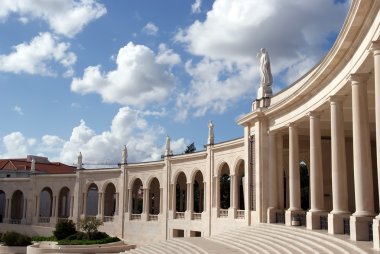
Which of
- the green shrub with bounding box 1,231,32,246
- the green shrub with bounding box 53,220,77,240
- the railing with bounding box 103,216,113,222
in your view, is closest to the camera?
the green shrub with bounding box 1,231,32,246

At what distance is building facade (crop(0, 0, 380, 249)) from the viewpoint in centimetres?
2381

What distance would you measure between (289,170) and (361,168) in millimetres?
13630

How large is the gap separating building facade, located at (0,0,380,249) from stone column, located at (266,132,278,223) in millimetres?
82

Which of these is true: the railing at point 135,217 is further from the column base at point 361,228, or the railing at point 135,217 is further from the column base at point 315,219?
the column base at point 361,228

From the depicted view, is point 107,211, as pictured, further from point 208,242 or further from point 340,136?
point 340,136

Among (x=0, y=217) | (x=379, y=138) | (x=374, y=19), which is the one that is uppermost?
(x=374, y=19)

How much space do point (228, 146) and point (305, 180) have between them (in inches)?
1494

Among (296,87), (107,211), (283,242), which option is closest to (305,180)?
(107,211)

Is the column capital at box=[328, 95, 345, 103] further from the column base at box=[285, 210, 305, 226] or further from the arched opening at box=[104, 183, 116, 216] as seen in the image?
the arched opening at box=[104, 183, 116, 216]

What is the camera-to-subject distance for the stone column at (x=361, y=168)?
77.0ft

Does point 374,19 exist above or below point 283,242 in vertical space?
above

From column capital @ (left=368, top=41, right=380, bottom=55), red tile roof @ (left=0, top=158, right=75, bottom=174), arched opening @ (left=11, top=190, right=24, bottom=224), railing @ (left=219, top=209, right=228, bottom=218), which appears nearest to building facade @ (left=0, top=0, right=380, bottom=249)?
column capital @ (left=368, top=41, right=380, bottom=55)

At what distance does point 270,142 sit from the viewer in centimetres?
4044

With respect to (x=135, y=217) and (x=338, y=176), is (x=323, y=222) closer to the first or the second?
(x=338, y=176)
